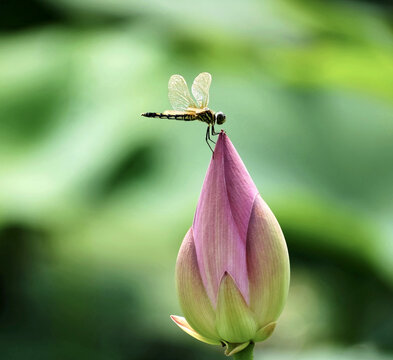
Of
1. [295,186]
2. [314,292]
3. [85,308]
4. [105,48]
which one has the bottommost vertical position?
[85,308]

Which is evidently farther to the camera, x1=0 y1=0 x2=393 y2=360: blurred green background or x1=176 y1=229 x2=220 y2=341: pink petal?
x1=0 y1=0 x2=393 y2=360: blurred green background

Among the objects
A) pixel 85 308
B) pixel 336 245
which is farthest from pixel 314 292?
pixel 85 308

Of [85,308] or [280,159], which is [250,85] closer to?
[280,159]

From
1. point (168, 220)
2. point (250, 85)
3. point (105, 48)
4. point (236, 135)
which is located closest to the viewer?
point (168, 220)

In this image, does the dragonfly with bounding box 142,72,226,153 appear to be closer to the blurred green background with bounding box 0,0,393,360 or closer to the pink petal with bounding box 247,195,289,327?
the pink petal with bounding box 247,195,289,327

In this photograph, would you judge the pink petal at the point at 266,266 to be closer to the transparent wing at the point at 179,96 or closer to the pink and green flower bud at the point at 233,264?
the pink and green flower bud at the point at 233,264

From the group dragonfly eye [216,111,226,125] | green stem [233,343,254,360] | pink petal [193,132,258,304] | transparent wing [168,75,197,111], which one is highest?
transparent wing [168,75,197,111]

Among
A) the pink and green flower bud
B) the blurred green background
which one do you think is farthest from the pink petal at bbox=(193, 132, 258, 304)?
the blurred green background
